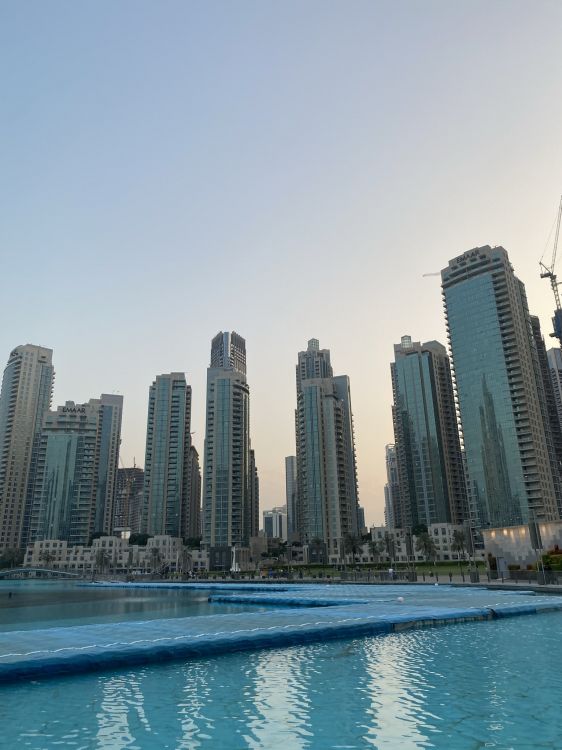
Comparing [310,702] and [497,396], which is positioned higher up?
[497,396]

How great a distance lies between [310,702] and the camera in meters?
15.4

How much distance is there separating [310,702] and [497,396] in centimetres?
17837

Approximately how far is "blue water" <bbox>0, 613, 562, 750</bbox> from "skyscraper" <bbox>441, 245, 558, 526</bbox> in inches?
6445

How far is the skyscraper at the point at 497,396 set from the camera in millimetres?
173500

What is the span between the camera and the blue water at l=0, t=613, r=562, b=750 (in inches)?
487

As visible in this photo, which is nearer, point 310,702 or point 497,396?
point 310,702

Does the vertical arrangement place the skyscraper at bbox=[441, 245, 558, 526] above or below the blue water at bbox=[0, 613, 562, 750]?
above

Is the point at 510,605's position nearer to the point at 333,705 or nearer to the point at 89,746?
the point at 333,705

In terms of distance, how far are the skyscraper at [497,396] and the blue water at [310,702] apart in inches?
6445

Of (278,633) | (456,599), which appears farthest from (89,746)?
(456,599)

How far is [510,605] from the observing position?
115 ft

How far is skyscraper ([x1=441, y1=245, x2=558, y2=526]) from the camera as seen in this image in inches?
6831

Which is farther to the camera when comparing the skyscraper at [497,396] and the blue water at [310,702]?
the skyscraper at [497,396]

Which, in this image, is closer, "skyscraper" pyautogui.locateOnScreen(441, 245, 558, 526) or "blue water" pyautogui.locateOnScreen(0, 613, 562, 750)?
"blue water" pyautogui.locateOnScreen(0, 613, 562, 750)
